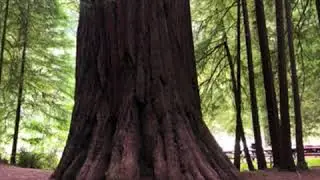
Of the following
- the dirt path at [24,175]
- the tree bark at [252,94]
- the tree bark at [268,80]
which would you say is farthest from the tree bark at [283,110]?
the dirt path at [24,175]

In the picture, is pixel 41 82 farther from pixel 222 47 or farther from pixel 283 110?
pixel 283 110

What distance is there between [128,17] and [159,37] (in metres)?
0.47

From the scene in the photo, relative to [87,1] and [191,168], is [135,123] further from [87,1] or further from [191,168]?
[87,1]

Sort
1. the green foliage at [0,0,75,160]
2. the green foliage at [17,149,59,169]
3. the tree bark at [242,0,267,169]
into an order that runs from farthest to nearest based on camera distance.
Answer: the green foliage at [0,0,75,160] < the green foliage at [17,149,59,169] < the tree bark at [242,0,267,169]

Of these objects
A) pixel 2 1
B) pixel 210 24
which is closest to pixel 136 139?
pixel 210 24

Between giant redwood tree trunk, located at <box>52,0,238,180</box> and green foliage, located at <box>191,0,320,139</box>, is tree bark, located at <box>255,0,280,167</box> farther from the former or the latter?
giant redwood tree trunk, located at <box>52,0,238,180</box>

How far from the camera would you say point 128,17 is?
5348mm

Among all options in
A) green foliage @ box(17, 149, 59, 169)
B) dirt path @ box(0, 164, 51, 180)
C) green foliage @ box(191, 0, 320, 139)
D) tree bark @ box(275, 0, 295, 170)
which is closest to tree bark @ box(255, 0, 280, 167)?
tree bark @ box(275, 0, 295, 170)

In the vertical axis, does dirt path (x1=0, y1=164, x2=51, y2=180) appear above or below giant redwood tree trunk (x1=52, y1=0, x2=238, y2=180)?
below

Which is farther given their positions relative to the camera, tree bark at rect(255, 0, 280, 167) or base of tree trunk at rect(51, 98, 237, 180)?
tree bark at rect(255, 0, 280, 167)

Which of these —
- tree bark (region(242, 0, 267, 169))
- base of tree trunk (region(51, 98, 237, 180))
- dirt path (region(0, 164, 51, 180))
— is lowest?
dirt path (region(0, 164, 51, 180))

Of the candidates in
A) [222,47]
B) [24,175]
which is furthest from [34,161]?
[222,47]

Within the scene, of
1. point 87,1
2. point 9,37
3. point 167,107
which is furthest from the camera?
point 9,37

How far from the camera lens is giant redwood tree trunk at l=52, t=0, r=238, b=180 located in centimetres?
480
